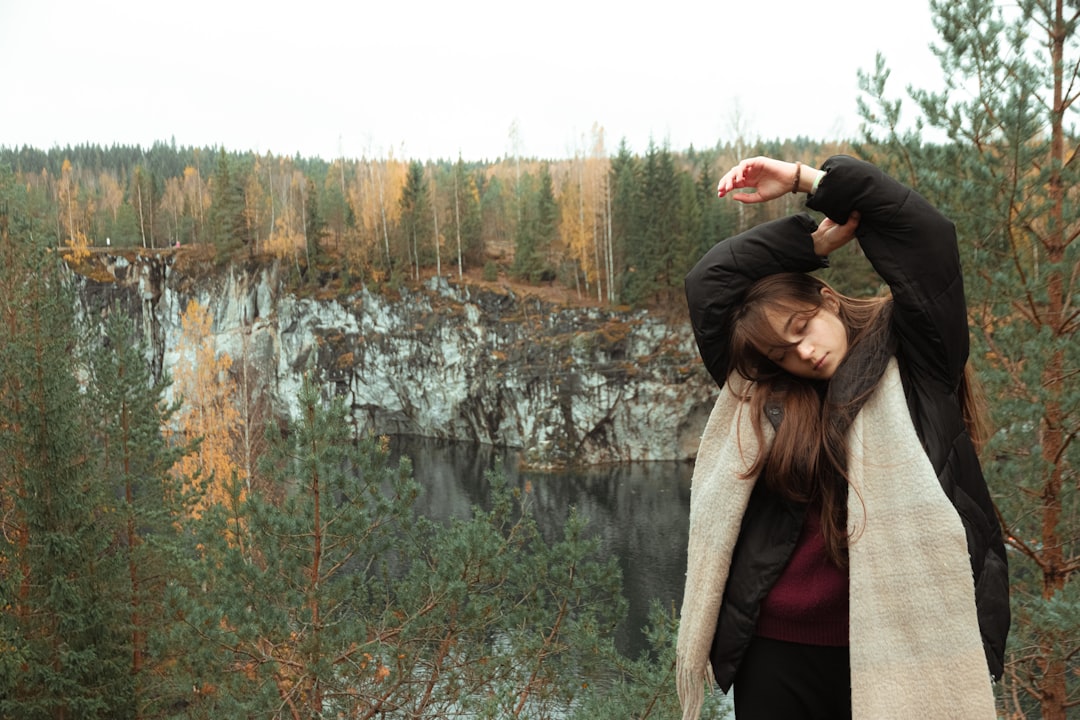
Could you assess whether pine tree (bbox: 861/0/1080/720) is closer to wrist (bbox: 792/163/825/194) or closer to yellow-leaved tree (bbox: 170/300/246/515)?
wrist (bbox: 792/163/825/194)

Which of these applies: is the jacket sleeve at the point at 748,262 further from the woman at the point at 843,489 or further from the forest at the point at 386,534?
the forest at the point at 386,534

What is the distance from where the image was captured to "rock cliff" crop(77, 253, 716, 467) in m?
30.3

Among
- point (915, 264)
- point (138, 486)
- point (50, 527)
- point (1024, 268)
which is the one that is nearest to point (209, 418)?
point (138, 486)

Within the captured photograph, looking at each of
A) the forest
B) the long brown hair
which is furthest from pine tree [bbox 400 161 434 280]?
the long brown hair

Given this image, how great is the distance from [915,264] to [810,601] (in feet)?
1.79

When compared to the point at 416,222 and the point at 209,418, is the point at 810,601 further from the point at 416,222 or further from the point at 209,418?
the point at 416,222

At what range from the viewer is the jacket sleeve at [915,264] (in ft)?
4.13

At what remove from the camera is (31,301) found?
8078 millimetres

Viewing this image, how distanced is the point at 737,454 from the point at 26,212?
33.7 feet

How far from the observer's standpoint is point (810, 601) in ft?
4.12

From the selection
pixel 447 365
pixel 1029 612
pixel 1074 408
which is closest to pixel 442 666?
pixel 1029 612

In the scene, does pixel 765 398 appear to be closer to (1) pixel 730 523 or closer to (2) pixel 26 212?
(1) pixel 730 523

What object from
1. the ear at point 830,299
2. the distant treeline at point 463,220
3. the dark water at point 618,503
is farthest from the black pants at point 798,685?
the distant treeline at point 463,220

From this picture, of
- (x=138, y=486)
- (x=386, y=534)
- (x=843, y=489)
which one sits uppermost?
(x=843, y=489)
